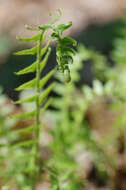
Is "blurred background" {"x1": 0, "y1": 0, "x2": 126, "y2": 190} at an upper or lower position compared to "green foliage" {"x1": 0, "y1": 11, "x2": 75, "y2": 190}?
lower

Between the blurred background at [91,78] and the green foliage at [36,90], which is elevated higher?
the green foliage at [36,90]

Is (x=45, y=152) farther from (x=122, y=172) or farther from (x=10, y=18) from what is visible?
(x=10, y=18)

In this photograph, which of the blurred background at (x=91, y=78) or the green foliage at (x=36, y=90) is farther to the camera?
the blurred background at (x=91, y=78)

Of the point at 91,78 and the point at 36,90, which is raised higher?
the point at 36,90

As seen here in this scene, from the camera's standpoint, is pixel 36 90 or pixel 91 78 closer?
pixel 36 90

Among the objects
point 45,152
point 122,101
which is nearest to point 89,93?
point 122,101

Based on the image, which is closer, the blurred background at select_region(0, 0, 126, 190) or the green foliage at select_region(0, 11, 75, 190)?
the green foliage at select_region(0, 11, 75, 190)

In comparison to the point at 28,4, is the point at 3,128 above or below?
above

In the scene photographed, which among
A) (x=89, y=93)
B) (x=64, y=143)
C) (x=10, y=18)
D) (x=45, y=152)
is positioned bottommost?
(x=10, y=18)
